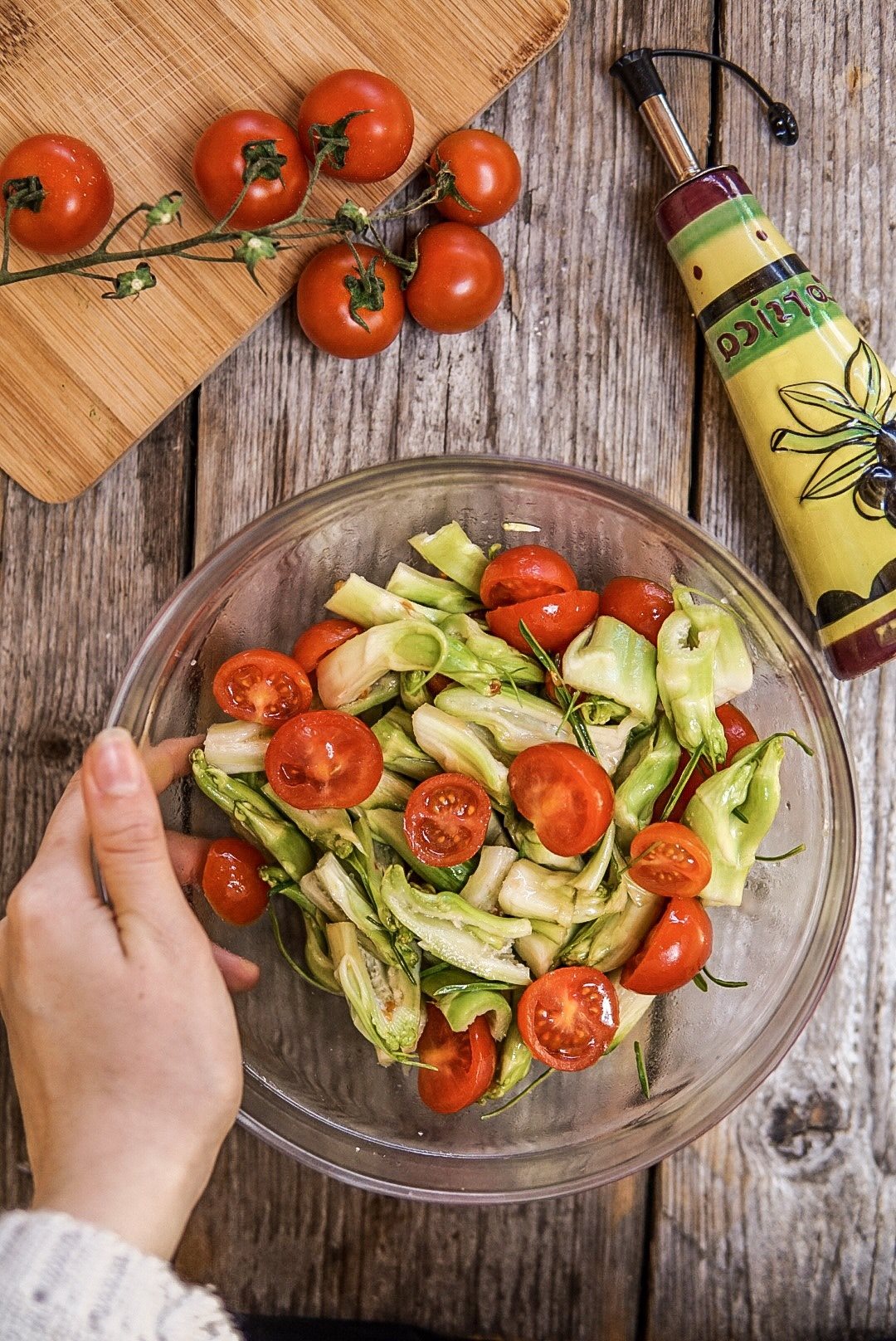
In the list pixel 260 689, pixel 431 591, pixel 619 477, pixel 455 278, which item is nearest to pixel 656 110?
pixel 455 278

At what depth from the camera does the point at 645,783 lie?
1.27 m

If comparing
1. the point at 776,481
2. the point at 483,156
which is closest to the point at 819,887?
the point at 776,481

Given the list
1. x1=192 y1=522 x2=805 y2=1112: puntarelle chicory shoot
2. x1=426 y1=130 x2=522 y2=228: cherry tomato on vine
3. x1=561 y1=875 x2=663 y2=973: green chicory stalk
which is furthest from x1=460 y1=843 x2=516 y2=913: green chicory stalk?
x1=426 y1=130 x2=522 y2=228: cherry tomato on vine

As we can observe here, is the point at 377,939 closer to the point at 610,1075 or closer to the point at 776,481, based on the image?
the point at 610,1075

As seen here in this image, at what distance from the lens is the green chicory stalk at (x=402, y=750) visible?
1.28m

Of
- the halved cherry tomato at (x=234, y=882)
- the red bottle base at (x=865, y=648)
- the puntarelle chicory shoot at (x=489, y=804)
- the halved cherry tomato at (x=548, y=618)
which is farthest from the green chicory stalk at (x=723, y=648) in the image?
the halved cherry tomato at (x=234, y=882)

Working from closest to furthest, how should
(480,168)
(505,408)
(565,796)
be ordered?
(565,796) → (480,168) → (505,408)

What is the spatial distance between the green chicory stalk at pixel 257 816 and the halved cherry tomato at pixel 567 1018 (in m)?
0.32

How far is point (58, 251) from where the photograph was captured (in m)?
1.42

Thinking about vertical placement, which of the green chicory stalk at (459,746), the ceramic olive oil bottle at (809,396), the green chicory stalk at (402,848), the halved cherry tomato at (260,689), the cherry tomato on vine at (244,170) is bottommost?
the green chicory stalk at (402,848)

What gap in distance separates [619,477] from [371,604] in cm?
47

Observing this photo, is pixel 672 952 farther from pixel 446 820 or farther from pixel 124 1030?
pixel 124 1030

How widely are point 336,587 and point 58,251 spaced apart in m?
0.60

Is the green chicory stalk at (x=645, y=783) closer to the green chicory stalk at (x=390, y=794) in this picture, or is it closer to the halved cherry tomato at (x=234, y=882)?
the green chicory stalk at (x=390, y=794)
